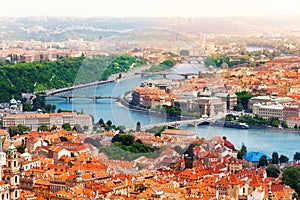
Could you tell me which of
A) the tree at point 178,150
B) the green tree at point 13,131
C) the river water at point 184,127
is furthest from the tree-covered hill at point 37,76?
the tree at point 178,150

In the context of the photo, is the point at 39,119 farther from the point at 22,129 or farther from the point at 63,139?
the point at 63,139

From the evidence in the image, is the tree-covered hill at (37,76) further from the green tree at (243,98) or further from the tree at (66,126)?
the tree at (66,126)

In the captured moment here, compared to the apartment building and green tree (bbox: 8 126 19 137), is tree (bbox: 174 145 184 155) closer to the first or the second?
green tree (bbox: 8 126 19 137)

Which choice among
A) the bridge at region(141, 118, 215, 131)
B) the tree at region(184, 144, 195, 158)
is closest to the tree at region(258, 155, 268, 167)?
the tree at region(184, 144, 195, 158)

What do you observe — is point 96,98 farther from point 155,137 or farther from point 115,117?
point 155,137

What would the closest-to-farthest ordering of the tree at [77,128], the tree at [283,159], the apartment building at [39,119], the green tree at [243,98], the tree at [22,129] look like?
the tree at [283,159] → the tree at [77,128] → the tree at [22,129] → the apartment building at [39,119] → the green tree at [243,98]

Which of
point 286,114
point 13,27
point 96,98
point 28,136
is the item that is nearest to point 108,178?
point 28,136
